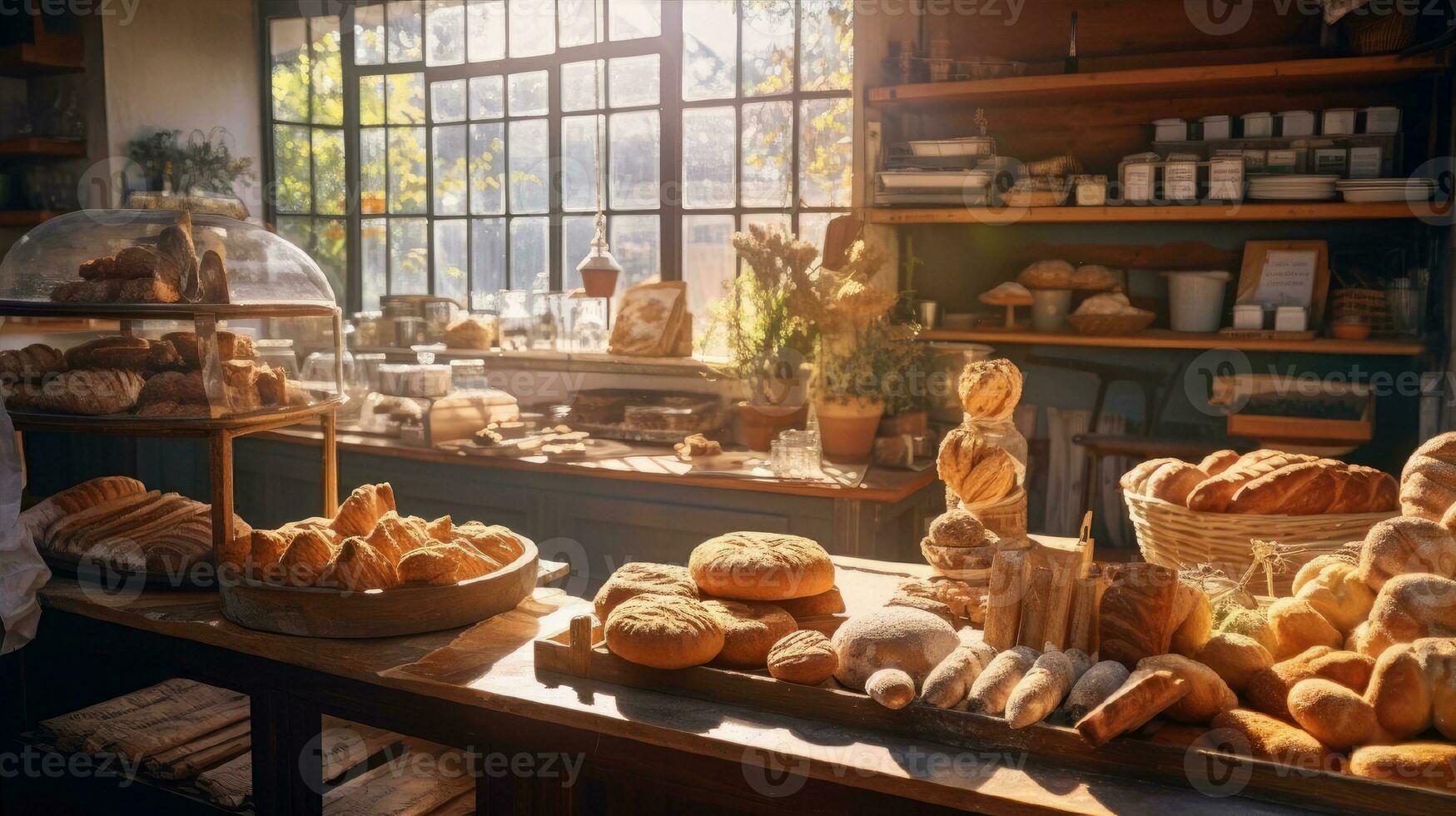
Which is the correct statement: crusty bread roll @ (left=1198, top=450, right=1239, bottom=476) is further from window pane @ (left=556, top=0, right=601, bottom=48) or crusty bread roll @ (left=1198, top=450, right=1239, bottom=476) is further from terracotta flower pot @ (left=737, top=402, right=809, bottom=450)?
window pane @ (left=556, top=0, right=601, bottom=48)

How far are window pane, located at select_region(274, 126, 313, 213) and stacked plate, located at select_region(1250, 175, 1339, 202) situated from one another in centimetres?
439

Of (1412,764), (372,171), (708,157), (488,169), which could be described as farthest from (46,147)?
(1412,764)

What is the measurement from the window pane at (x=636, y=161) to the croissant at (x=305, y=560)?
305 centimetres

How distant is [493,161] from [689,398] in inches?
67.4

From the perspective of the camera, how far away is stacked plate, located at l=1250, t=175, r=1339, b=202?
131 inches

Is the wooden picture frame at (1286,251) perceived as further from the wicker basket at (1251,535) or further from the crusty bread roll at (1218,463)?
the wicker basket at (1251,535)

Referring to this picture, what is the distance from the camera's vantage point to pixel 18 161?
5.43 metres

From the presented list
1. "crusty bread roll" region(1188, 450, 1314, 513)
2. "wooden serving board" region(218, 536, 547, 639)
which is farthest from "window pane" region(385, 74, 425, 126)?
"crusty bread roll" region(1188, 450, 1314, 513)

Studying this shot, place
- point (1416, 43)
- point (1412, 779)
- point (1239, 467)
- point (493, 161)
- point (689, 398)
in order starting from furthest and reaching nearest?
point (493, 161), point (689, 398), point (1416, 43), point (1239, 467), point (1412, 779)

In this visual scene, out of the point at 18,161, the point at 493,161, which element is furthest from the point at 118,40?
the point at 493,161

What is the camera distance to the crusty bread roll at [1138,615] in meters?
1.29

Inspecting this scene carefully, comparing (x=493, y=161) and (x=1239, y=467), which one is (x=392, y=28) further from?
(x=1239, y=467)

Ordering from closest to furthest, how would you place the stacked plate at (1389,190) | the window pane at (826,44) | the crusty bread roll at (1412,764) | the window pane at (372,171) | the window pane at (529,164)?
the crusty bread roll at (1412,764) < the stacked plate at (1389,190) < the window pane at (826,44) < the window pane at (529,164) < the window pane at (372,171)

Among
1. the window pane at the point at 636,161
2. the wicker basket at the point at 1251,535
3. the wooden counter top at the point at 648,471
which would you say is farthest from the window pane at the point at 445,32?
the wicker basket at the point at 1251,535
